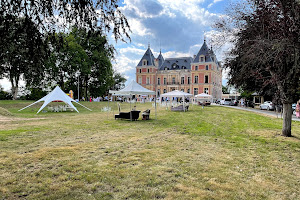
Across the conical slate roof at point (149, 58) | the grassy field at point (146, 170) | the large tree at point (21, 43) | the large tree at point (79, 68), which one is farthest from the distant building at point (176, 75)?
the large tree at point (21, 43)

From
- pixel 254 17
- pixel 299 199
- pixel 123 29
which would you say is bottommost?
pixel 299 199

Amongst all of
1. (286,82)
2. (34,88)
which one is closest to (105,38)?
(286,82)

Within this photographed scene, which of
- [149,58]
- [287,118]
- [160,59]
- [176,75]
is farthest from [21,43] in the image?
[160,59]

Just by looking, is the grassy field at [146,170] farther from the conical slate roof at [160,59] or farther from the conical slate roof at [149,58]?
the conical slate roof at [160,59]

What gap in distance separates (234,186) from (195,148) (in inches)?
99.0

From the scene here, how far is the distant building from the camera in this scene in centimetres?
5334

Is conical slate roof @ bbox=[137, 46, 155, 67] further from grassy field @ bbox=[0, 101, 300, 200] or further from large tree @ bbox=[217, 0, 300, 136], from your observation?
grassy field @ bbox=[0, 101, 300, 200]

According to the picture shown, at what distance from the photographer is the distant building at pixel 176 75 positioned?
5334 centimetres

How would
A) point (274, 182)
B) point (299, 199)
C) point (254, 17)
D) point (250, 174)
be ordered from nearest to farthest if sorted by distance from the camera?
point (299, 199) → point (274, 182) → point (250, 174) → point (254, 17)

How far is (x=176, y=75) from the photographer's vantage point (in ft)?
191

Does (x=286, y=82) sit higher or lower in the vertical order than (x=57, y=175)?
higher

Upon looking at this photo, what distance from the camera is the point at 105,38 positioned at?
3.36 metres

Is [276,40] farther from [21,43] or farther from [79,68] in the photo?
[79,68]

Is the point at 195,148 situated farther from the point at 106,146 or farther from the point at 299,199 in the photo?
the point at 299,199
